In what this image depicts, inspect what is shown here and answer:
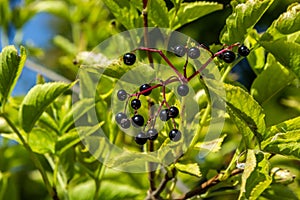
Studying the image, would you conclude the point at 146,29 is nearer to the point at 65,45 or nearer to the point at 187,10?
the point at 187,10

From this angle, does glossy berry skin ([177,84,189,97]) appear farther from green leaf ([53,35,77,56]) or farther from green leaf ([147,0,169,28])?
green leaf ([53,35,77,56])

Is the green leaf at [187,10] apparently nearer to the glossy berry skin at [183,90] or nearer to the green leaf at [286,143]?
the glossy berry skin at [183,90]

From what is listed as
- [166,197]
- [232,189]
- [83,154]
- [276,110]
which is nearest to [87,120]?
[83,154]

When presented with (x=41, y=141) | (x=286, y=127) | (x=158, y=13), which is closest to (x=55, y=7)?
(x=41, y=141)

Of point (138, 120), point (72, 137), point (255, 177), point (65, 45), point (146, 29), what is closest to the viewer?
point (255, 177)

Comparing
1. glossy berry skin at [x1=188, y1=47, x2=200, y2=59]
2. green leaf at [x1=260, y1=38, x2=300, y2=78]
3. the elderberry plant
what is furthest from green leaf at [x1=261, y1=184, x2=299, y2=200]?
glossy berry skin at [x1=188, y1=47, x2=200, y2=59]

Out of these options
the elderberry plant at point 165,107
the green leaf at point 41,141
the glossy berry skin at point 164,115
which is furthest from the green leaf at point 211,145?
the green leaf at point 41,141

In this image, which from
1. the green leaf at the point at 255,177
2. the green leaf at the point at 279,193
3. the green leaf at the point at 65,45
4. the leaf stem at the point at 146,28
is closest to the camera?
the green leaf at the point at 255,177
